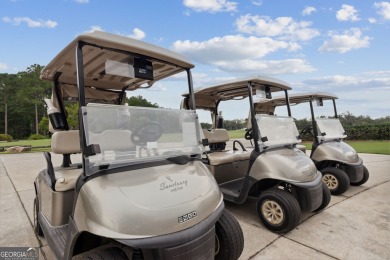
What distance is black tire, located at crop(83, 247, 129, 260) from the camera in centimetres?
160

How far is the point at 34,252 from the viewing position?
107 inches

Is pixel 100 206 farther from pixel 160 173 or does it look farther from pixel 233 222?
pixel 233 222

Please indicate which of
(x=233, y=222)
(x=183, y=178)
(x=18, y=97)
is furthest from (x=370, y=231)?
(x=18, y=97)

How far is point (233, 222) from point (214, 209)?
39cm

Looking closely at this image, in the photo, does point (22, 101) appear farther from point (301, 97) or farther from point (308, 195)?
point (308, 195)

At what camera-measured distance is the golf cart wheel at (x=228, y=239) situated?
6.80ft

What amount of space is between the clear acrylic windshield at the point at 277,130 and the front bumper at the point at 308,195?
2.40 ft

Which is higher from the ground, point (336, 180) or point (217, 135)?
point (217, 135)

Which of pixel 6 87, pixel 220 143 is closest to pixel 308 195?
pixel 220 143

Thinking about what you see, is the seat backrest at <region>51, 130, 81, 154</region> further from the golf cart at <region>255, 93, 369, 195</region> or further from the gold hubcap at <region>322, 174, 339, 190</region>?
the gold hubcap at <region>322, 174, 339, 190</region>

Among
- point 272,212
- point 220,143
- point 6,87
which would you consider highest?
point 6,87

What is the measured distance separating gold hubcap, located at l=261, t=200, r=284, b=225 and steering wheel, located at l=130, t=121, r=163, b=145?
6.10ft

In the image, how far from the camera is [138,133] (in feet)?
7.01

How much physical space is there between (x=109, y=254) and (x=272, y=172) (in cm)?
229
